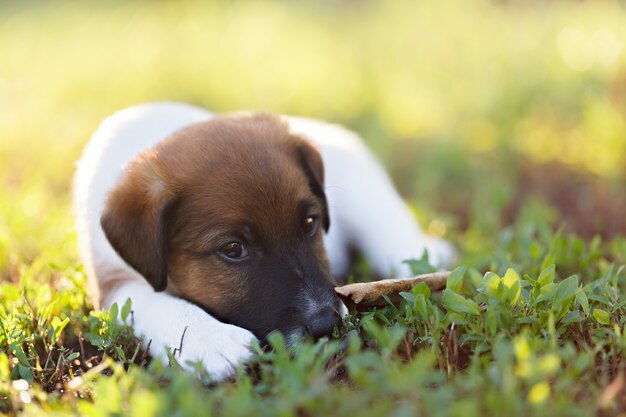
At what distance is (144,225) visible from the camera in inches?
146

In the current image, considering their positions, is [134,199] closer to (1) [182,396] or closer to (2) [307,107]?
(1) [182,396]

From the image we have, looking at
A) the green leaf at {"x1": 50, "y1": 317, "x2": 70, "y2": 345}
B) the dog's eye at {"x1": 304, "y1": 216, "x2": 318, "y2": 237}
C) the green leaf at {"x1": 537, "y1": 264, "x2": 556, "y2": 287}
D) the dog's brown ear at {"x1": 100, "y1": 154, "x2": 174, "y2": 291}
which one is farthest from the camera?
the dog's eye at {"x1": 304, "y1": 216, "x2": 318, "y2": 237}

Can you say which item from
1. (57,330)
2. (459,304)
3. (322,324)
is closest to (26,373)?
(57,330)

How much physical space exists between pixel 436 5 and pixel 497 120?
4448mm

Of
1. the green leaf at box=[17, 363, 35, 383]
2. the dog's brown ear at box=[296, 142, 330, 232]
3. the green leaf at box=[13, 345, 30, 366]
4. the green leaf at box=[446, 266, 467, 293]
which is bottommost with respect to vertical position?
the green leaf at box=[17, 363, 35, 383]

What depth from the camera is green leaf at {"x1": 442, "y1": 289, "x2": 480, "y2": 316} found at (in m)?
3.14

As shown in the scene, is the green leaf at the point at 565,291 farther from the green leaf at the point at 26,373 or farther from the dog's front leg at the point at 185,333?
the green leaf at the point at 26,373

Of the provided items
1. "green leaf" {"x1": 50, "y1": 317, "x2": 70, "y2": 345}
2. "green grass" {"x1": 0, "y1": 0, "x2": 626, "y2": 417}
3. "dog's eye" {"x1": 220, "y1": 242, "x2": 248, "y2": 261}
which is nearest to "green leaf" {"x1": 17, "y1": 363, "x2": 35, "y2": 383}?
"green grass" {"x1": 0, "y1": 0, "x2": 626, "y2": 417}

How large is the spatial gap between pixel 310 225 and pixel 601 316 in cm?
147

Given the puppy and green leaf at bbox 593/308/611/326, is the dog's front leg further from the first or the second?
green leaf at bbox 593/308/611/326

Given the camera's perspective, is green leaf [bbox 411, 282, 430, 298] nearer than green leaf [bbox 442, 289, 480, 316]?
No

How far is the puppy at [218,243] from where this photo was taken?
3445 millimetres

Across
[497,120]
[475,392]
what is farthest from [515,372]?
[497,120]

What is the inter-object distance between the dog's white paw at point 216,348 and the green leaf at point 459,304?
857 mm
